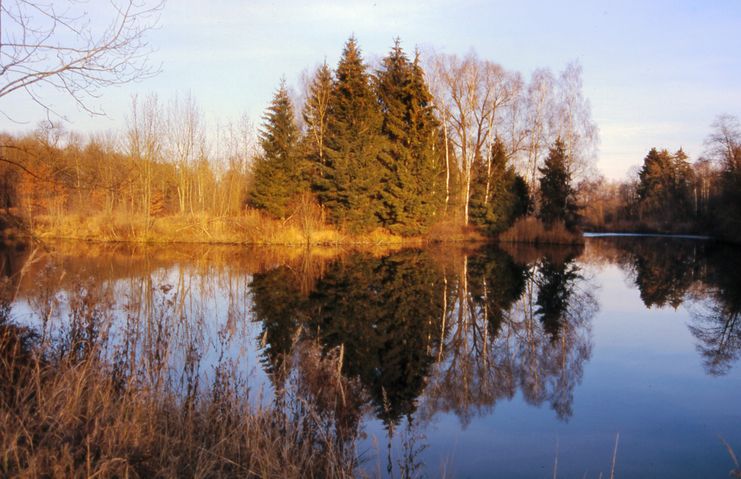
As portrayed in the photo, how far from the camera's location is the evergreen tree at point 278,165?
31.5m

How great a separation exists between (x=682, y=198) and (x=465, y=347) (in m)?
58.7

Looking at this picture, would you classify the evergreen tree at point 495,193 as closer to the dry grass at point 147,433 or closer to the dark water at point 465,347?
the dark water at point 465,347

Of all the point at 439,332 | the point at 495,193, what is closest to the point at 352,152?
the point at 495,193

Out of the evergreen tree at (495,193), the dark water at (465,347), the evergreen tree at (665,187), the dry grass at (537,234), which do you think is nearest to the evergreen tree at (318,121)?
the evergreen tree at (495,193)

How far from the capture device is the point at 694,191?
188 feet

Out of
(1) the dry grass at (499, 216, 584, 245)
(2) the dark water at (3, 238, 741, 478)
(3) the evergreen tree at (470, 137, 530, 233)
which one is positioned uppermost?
(3) the evergreen tree at (470, 137, 530, 233)

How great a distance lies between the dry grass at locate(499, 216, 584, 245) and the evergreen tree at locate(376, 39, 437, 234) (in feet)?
26.2

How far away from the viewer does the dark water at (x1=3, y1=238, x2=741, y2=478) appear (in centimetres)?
560

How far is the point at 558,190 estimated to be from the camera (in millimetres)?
35812

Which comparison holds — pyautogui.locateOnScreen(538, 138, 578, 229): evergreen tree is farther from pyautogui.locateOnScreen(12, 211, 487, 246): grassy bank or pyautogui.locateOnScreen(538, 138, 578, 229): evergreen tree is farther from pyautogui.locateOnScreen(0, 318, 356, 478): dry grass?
pyautogui.locateOnScreen(0, 318, 356, 478): dry grass

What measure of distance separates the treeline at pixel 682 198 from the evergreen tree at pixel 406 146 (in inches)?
520

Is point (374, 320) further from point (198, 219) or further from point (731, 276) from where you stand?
point (198, 219)

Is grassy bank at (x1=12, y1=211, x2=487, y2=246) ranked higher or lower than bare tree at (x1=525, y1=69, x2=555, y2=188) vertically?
lower

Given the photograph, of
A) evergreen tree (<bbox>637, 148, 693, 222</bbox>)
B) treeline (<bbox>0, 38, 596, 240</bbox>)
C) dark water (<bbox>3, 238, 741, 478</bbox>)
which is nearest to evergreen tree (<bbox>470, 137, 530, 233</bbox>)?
treeline (<bbox>0, 38, 596, 240</bbox>)
